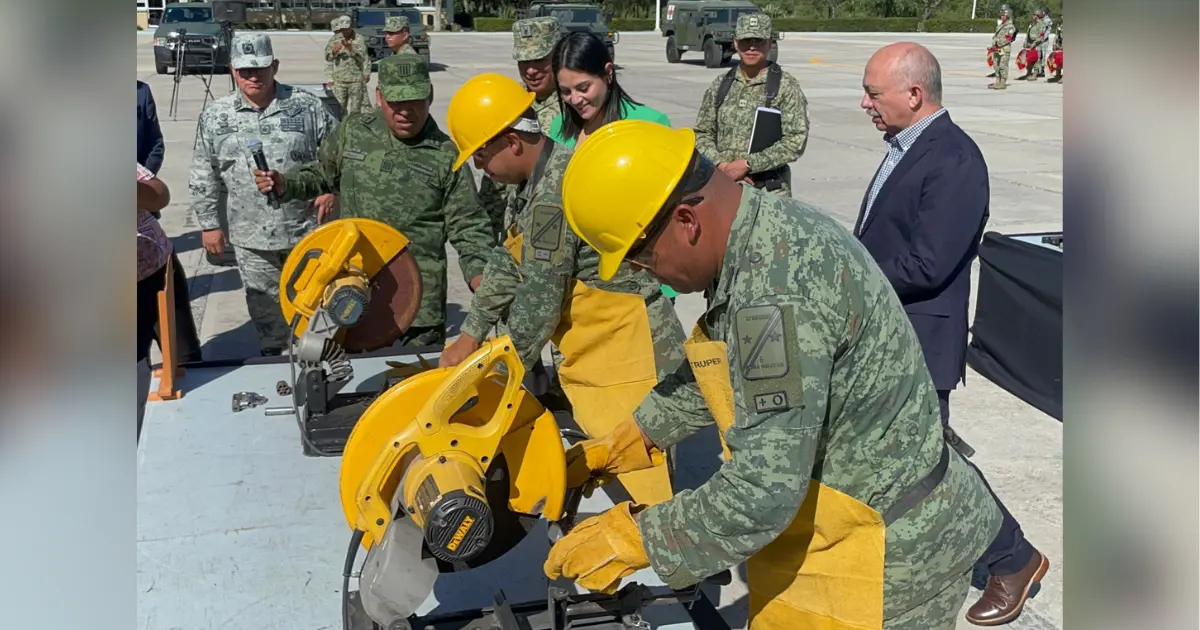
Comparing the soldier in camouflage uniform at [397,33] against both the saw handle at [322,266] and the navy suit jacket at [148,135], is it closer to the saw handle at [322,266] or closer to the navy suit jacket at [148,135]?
the navy suit jacket at [148,135]

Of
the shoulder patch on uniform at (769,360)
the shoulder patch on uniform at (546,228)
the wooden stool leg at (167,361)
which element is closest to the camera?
the shoulder patch on uniform at (769,360)

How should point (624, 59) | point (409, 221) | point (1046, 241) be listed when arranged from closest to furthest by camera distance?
point (409, 221) < point (1046, 241) < point (624, 59)

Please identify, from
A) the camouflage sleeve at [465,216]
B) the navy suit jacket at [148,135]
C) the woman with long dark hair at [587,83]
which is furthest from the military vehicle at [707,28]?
the woman with long dark hair at [587,83]

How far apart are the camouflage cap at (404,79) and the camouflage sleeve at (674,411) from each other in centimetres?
227

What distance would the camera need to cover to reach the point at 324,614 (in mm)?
3086

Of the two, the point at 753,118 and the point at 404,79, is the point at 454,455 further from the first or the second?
the point at 753,118

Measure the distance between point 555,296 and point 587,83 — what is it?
1.10 meters

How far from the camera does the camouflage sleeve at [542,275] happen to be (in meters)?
3.04

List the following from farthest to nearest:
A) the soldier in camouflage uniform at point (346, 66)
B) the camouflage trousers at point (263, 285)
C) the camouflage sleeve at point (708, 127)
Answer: the soldier in camouflage uniform at point (346, 66)
the camouflage sleeve at point (708, 127)
the camouflage trousers at point (263, 285)

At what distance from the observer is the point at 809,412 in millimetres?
1721
